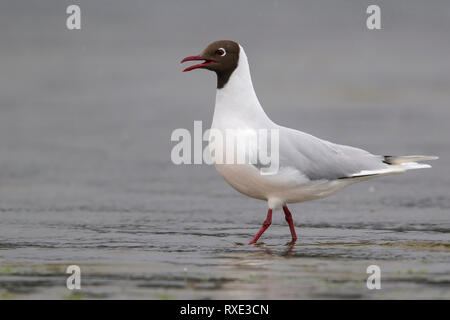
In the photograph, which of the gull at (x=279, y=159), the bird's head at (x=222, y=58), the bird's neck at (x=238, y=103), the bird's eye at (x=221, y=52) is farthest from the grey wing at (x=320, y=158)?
the bird's eye at (x=221, y=52)

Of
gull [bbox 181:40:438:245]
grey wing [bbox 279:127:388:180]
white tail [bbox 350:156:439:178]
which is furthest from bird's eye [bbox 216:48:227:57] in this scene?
white tail [bbox 350:156:439:178]

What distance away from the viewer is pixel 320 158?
896 cm

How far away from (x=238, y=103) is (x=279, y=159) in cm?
64

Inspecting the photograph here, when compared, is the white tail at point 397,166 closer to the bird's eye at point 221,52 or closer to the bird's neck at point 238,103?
the bird's neck at point 238,103

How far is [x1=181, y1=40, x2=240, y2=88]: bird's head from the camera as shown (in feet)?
29.6

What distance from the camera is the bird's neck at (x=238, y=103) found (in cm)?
883

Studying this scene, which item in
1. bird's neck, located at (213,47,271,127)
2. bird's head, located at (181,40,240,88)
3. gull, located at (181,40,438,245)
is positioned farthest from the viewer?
bird's head, located at (181,40,240,88)

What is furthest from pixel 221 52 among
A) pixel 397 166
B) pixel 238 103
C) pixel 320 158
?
pixel 397 166

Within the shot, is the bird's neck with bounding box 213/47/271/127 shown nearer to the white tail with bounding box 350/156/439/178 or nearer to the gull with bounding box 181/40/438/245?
the gull with bounding box 181/40/438/245

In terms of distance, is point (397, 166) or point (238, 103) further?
point (397, 166)

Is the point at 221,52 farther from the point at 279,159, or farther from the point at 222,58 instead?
the point at 279,159
